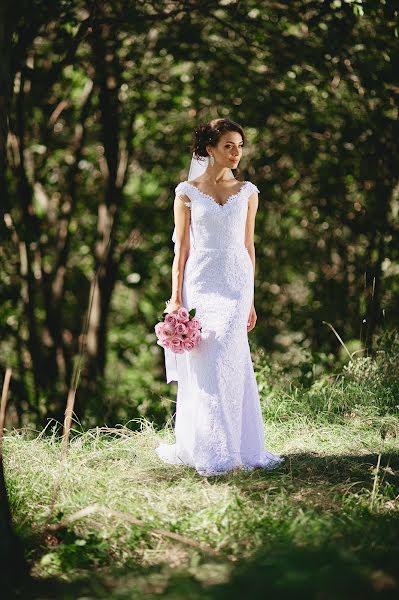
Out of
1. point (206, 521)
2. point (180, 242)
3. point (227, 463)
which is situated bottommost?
point (227, 463)

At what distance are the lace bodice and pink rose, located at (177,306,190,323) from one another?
34 cm

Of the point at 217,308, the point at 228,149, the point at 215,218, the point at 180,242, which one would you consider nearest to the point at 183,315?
the point at 217,308

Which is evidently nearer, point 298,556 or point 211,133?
point 298,556

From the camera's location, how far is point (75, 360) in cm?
648

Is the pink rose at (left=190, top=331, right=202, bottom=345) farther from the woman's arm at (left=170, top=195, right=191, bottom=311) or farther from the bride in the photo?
the woman's arm at (left=170, top=195, right=191, bottom=311)

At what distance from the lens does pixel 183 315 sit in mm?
3996

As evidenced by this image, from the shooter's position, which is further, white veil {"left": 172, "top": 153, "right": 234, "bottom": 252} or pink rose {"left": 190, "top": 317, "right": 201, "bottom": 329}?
white veil {"left": 172, "top": 153, "right": 234, "bottom": 252}

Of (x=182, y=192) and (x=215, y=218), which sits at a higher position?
(x=182, y=192)

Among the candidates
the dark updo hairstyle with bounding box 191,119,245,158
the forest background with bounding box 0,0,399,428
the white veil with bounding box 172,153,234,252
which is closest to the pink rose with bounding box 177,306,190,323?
the white veil with bounding box 172,153,234,252

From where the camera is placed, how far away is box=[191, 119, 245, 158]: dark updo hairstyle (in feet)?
13.3

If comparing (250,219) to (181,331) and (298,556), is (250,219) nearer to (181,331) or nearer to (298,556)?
(181,331)

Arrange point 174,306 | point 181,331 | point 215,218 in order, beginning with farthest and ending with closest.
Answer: point 174,306, point 215,218, point 181,331

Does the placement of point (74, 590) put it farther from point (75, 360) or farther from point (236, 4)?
point (236, 4)

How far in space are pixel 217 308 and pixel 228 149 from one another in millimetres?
792
